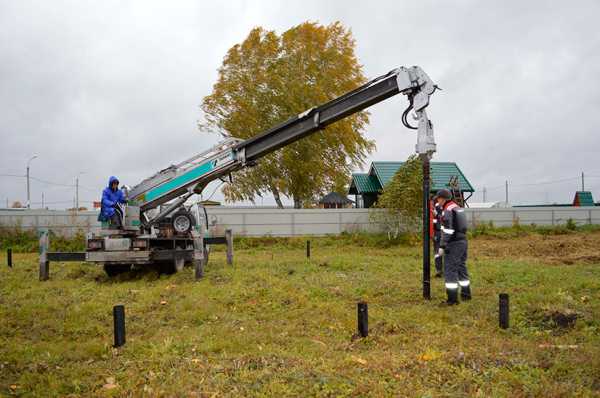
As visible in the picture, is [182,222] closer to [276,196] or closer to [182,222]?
[182,222]

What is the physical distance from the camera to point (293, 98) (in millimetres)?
27906

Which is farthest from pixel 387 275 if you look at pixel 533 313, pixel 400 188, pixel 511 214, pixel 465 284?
pixel 511 214

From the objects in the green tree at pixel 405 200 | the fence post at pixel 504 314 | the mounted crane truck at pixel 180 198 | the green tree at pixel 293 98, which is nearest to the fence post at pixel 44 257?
the mounted crane truck at pixel 180 198

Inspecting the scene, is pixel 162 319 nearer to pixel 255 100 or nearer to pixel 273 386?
pixel 273 386

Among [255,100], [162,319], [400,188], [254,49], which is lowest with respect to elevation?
[162,319]

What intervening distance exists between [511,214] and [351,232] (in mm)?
9426

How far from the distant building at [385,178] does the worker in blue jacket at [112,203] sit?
21382mm

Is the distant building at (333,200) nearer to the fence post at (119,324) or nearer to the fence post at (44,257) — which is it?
the fence post at (44,257)

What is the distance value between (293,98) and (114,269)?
1772cm

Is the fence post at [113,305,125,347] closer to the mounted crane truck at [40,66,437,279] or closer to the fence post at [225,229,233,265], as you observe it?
the mounted crane truck at [40,66,437,279]

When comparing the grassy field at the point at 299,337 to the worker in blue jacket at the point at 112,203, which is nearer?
the grassy field at the point at 299,337

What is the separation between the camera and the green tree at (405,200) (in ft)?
66.9

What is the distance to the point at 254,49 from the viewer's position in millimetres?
29781

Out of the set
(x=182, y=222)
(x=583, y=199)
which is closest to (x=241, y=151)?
(x=182, y=222)
